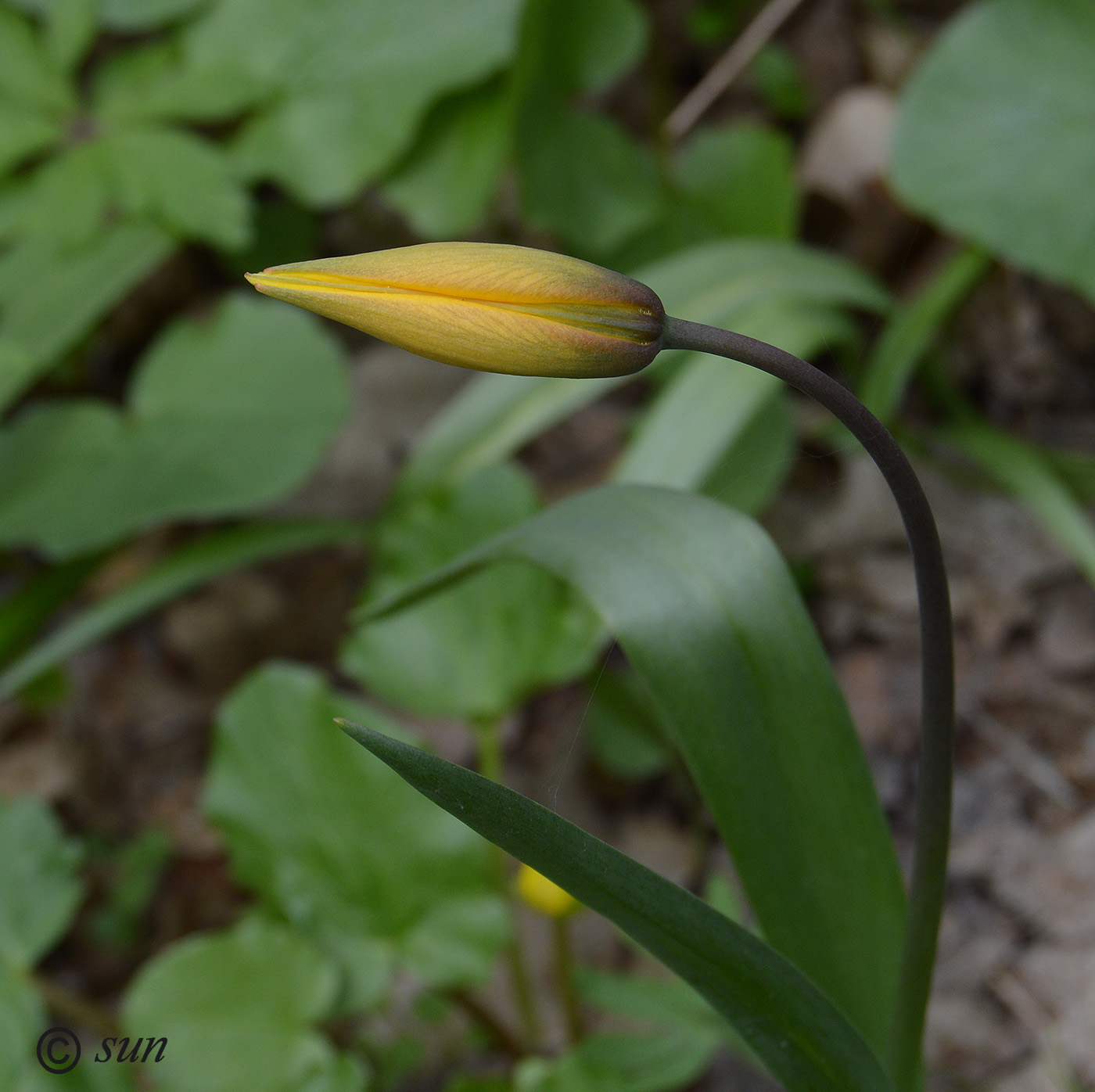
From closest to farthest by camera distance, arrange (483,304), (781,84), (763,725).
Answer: (483,304) → (763,725) → (781,84)

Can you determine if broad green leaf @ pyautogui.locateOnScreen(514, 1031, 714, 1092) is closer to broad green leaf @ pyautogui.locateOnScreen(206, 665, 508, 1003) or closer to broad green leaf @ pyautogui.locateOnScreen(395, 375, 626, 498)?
broad green leaf @ pyautogui.locateOnScreen(206, 665, 508, 1003)

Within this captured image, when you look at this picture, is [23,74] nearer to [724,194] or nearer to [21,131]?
[21,131]

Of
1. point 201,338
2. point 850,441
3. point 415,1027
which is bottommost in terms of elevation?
point 415,1027

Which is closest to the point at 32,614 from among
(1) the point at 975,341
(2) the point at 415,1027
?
(2) the point at 415,1027

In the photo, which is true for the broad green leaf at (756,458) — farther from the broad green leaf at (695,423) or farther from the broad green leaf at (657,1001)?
the broad green leaf at (657,1001)

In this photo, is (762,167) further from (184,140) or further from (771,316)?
(184,140)

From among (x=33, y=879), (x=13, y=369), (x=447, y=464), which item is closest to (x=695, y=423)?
(x=447, y=464)

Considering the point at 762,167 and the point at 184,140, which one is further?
the point at 762,167
